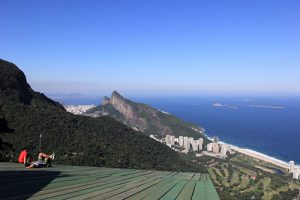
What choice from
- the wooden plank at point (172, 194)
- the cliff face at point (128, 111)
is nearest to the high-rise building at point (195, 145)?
the cliff face at point (128, 111)

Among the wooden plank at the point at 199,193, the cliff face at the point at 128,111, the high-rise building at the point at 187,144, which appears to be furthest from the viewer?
the cliff face at the point at 128,111

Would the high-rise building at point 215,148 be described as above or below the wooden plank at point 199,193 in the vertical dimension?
below

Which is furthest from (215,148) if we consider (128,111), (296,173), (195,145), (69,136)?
(128,111)

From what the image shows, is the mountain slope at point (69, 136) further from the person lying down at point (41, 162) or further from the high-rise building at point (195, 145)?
the high-rise building at point (195, 145)

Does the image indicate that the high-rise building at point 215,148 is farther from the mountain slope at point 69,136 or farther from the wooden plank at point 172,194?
the wooden plank at point 172,194

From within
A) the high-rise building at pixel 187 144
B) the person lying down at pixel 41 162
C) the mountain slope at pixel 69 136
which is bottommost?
the high-rise building at pixel 187 144

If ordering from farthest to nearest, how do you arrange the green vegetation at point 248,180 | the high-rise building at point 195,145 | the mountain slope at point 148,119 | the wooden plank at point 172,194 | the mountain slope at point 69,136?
the mountain slope at point 148,119, the high-rise building at point 195,145, the green vegetation at point 248,180, the mountain slope at point 69,136, the wooden plank at point 172,194

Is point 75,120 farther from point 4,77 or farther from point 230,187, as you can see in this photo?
point 230,187

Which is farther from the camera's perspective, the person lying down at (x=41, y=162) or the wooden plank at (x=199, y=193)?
the person lying down at (x=41, y=162)
